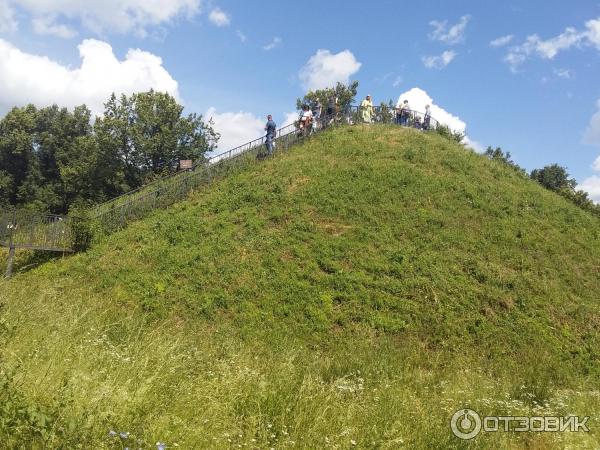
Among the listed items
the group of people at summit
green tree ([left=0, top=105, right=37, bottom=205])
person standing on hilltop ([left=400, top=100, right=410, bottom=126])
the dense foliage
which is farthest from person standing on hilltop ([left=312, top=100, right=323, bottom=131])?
green tree ([left=0, top=105, right=37, bottom=205])

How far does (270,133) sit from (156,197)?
6229 millimetres

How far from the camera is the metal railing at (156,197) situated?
559 inches

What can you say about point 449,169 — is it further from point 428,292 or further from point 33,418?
point 33,418

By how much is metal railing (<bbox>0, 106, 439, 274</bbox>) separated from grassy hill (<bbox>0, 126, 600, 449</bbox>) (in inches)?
41.5

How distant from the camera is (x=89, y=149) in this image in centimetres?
4659

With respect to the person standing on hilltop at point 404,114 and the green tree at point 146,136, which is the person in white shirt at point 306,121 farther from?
the green tree at point 146,136

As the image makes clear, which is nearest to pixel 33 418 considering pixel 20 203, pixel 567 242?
pixel 567 242

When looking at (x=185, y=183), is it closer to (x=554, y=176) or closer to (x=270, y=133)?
(x=270, y=133)

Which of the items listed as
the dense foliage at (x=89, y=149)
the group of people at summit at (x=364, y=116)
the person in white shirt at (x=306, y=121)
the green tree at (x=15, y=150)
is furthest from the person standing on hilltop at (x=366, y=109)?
the green tree at (x=15, y=150)

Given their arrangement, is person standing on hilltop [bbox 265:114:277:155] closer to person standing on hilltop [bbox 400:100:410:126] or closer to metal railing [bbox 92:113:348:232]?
metal railing [bbox 92:113:348:232]

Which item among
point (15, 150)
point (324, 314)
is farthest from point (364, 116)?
point (15, 150)

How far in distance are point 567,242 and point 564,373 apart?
6867 millimetres

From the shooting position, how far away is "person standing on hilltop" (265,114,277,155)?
20500 millimetres

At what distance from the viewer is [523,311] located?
11.1 metres
